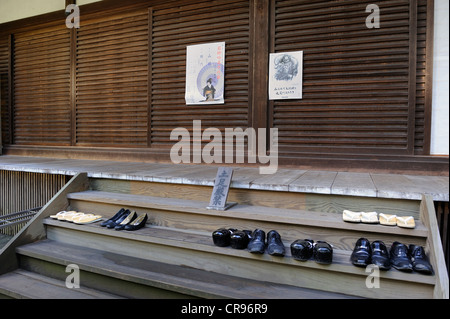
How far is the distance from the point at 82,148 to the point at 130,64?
151 centimetres

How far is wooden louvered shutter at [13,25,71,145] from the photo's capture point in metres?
4.65

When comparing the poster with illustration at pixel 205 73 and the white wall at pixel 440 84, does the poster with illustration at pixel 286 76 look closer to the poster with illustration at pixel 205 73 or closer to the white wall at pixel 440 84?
the poster with illustration at pixel 205 73

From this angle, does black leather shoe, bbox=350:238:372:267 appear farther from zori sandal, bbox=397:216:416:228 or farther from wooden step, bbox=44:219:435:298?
zori sandal, bbox=397:216:416:228

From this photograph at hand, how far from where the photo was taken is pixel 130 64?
416 cm

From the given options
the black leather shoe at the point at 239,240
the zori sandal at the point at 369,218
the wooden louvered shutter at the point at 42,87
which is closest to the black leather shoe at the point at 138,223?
the black leather shoe at the point at 239,240

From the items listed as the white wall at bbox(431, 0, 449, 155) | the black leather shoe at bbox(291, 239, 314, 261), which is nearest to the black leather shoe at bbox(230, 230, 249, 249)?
the black leather shoe at bbox(291, 239, 314, 261)

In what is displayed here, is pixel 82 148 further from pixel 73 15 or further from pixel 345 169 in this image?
pixel 345 169

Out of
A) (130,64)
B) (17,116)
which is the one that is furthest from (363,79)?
(17,116)

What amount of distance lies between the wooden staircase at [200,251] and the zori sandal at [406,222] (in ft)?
0.14

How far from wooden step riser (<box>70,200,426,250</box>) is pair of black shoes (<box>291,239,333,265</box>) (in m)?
0.20

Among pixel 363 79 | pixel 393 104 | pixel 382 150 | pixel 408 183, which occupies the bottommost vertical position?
pixel 408 183

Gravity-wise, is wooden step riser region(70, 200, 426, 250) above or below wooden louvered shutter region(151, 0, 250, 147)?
below

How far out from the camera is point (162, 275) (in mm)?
1890

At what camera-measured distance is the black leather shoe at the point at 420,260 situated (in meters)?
1.52
